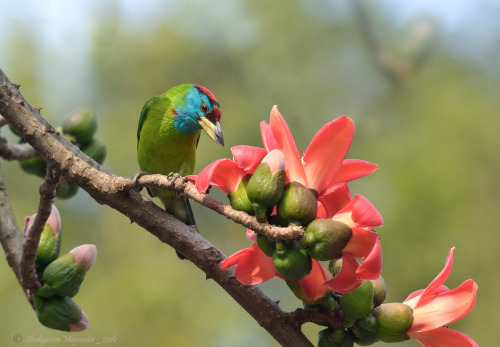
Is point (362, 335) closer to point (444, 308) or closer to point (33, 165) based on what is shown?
point (444, 308)

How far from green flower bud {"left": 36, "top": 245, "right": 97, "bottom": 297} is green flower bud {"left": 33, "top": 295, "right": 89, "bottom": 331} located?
0.03 m

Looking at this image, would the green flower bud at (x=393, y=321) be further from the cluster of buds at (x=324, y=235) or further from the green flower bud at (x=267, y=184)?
the green flower bud at (x=267, y=184)

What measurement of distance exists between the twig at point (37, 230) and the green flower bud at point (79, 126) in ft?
→ 3.22

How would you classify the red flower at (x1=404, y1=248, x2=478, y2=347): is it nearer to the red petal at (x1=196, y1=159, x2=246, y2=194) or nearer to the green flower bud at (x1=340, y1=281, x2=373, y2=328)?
the green flower bud at (x1=340, y1=281, x2=373, y2=328)

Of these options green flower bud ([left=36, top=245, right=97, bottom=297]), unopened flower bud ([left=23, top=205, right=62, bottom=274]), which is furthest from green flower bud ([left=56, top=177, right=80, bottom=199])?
green flower bud ([left=36, top=245, right=97, bottom=297])

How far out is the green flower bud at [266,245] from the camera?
1.22 metres

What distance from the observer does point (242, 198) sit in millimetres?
1239

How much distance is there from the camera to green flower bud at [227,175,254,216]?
123 centimetres

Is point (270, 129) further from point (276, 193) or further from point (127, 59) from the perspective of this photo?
point (127, 59)

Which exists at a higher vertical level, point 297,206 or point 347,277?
point 297,206

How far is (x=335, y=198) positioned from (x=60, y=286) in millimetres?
970

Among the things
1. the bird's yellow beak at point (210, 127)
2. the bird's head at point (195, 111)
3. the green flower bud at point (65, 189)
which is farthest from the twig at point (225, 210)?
the bird's head at point (195, 111)

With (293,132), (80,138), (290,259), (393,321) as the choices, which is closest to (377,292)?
(393,321)

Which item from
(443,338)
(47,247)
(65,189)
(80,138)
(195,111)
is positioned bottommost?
(443,338)
